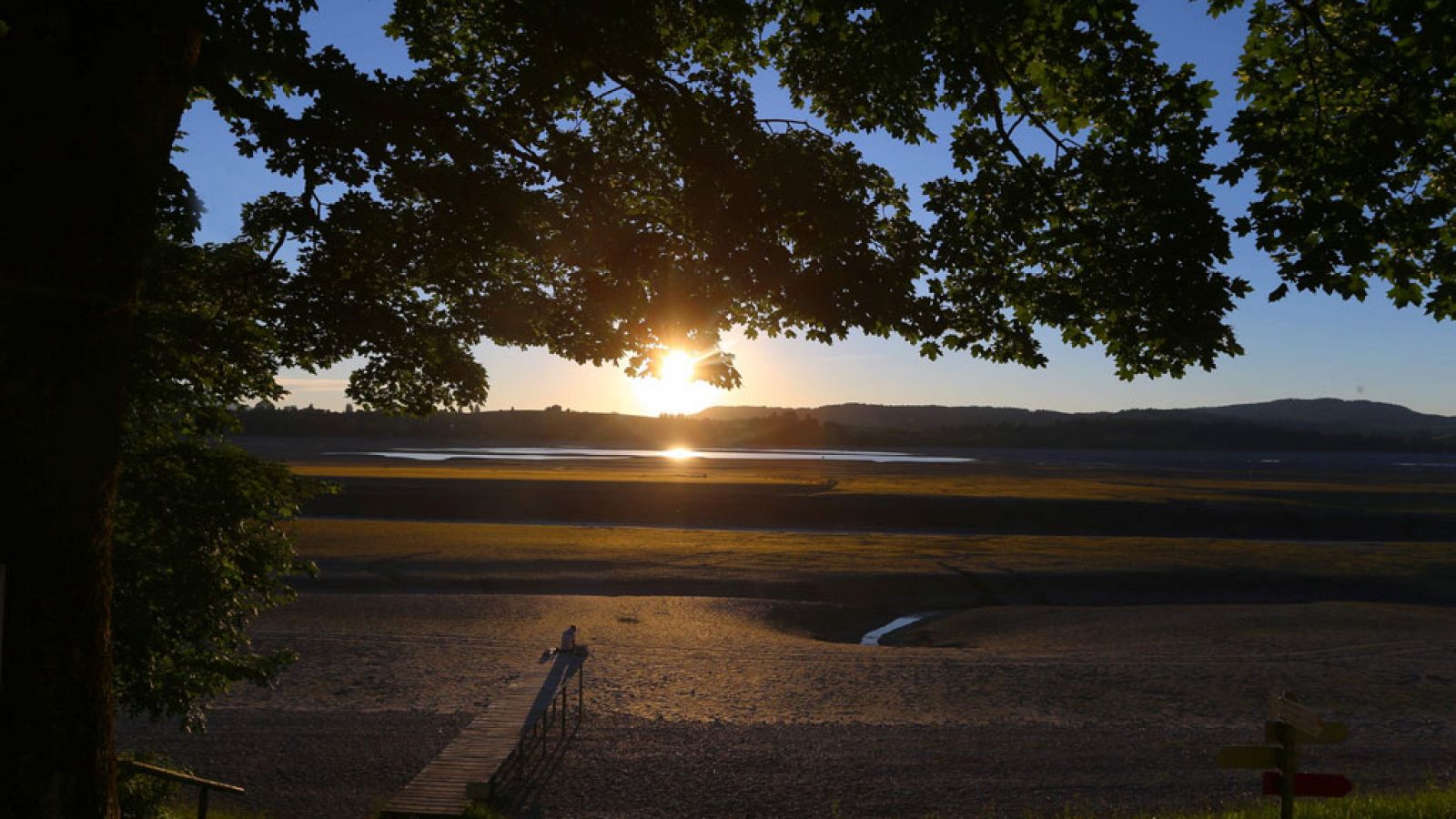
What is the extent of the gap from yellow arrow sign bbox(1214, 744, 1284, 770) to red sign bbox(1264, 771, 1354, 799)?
196 mm

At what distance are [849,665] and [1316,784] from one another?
10888mm

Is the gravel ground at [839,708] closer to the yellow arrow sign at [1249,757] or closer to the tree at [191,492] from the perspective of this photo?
the tree at [191,492]

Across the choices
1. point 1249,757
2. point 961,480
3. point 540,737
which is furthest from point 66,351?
point 961,480

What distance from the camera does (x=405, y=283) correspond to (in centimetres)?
1004

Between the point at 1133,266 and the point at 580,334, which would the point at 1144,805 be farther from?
the point at 580,334

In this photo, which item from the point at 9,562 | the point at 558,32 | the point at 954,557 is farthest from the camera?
the point at 954,557

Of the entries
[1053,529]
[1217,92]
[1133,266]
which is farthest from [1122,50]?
[1053,529]

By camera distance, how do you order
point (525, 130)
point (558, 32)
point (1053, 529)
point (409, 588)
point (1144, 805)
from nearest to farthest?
point (558, 32), point (525, 130), point (1144, 805), point (409, 588), point (1053, 529)

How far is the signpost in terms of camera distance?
7.66 metres

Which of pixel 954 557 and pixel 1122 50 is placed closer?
pixel 1122 50

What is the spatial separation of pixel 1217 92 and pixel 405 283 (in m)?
7.73

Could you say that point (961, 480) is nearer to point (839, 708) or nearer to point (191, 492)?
point (839, 708)

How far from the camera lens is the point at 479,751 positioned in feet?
38.5

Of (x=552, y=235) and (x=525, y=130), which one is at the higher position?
(x=525, y=130)
